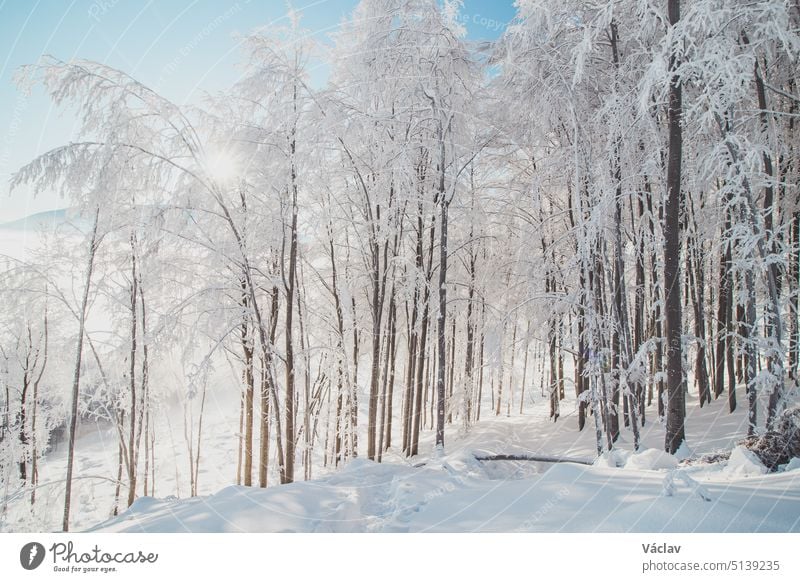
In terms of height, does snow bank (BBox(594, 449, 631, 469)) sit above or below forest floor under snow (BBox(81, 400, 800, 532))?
below

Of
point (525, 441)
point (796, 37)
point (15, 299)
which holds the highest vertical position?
point (796, 37)

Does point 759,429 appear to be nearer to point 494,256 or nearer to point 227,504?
point 227,504

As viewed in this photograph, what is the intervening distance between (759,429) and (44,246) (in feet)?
47.6

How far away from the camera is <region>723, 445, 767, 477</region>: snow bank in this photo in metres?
2.93

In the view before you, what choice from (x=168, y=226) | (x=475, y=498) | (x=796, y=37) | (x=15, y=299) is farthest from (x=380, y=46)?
(x=15, y=299)

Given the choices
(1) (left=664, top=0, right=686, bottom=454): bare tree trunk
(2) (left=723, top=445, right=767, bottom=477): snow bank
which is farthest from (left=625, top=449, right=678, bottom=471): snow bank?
(1) (left=664, top=0, right=686, bottom=454): bare tree trunk

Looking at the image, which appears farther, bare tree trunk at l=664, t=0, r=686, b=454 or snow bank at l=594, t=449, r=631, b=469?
bare tree trunk at l=664, t=0, r=686, b=454

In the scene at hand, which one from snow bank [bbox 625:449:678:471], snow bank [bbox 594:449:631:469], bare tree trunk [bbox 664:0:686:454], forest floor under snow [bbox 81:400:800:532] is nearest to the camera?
forest floor under snow [bbox 81:400:800:532]
